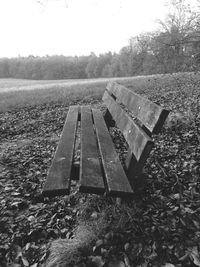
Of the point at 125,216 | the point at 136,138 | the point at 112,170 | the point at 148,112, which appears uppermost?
the point at 148,112

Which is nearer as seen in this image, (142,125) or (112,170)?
(112,170)

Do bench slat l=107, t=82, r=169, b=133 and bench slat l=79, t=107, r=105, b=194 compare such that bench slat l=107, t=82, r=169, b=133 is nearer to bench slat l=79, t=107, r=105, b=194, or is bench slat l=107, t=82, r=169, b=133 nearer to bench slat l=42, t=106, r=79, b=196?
bench slat l=79, t=107, r=105, b=194

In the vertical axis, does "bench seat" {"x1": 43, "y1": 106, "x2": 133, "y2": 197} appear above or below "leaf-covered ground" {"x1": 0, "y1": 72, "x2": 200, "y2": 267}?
above

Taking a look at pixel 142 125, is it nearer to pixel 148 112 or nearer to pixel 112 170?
pixel 148 112

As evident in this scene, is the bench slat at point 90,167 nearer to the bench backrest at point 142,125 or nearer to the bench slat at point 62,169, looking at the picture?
the bench slat at point 62,169

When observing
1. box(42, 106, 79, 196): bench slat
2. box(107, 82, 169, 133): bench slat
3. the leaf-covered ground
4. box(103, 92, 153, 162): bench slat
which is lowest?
the leaf-covered ground

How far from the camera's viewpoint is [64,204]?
2.50 metres

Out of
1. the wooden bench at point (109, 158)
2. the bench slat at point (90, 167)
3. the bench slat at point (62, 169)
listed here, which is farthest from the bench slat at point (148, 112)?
the bench slat at point (62, 169)

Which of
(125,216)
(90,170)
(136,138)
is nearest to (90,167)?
(90,170)

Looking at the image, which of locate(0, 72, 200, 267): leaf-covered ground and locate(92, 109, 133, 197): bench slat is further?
locate(0, 72, 200, 267): leaf-covered ground

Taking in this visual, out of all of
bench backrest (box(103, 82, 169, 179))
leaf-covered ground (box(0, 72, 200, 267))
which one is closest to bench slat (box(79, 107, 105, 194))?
bench backrest (box(103, 82, 169, 179))

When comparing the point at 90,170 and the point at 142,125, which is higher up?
the point at 142,125

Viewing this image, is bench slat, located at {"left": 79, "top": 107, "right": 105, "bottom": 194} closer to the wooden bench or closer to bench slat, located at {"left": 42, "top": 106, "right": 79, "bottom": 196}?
the wooden bench

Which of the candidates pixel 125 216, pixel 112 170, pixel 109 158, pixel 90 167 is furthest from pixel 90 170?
pixel 125 216
